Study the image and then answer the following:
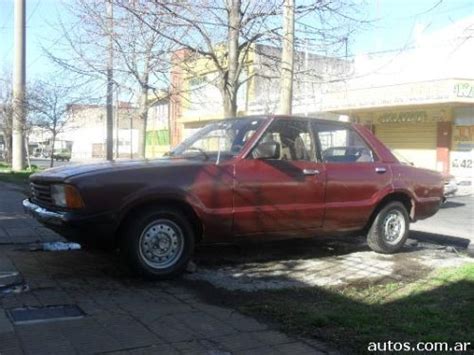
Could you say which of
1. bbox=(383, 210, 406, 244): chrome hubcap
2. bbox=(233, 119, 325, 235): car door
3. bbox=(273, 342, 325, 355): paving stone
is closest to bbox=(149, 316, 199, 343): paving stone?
bbox=(273, 342, 325, 355): paving stone

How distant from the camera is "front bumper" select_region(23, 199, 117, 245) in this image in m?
6.17

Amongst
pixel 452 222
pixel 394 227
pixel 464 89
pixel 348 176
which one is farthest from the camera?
pixel 464 89

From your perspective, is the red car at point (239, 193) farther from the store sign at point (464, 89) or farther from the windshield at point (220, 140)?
the store sign at point (464, 89)

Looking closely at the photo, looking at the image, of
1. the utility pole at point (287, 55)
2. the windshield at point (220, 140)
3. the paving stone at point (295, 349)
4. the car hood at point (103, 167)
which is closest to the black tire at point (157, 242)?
the car hood at point (103, 167)

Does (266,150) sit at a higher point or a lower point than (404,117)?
lower

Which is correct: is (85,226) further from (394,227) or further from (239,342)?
(394,227)

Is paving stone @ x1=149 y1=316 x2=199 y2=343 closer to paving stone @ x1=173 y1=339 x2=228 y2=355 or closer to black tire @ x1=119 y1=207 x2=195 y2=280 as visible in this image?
paving stone @ x1=173 y1=339 x2=228 y2=355

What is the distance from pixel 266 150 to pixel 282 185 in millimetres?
435

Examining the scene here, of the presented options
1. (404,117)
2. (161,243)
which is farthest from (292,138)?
(404,117)

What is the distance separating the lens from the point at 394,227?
835 cm

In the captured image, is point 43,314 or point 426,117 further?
point 426,117

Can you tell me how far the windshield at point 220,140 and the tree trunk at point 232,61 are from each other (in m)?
3.95

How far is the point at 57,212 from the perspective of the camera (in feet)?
21.0

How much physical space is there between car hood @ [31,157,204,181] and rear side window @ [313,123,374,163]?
1.67 metres
